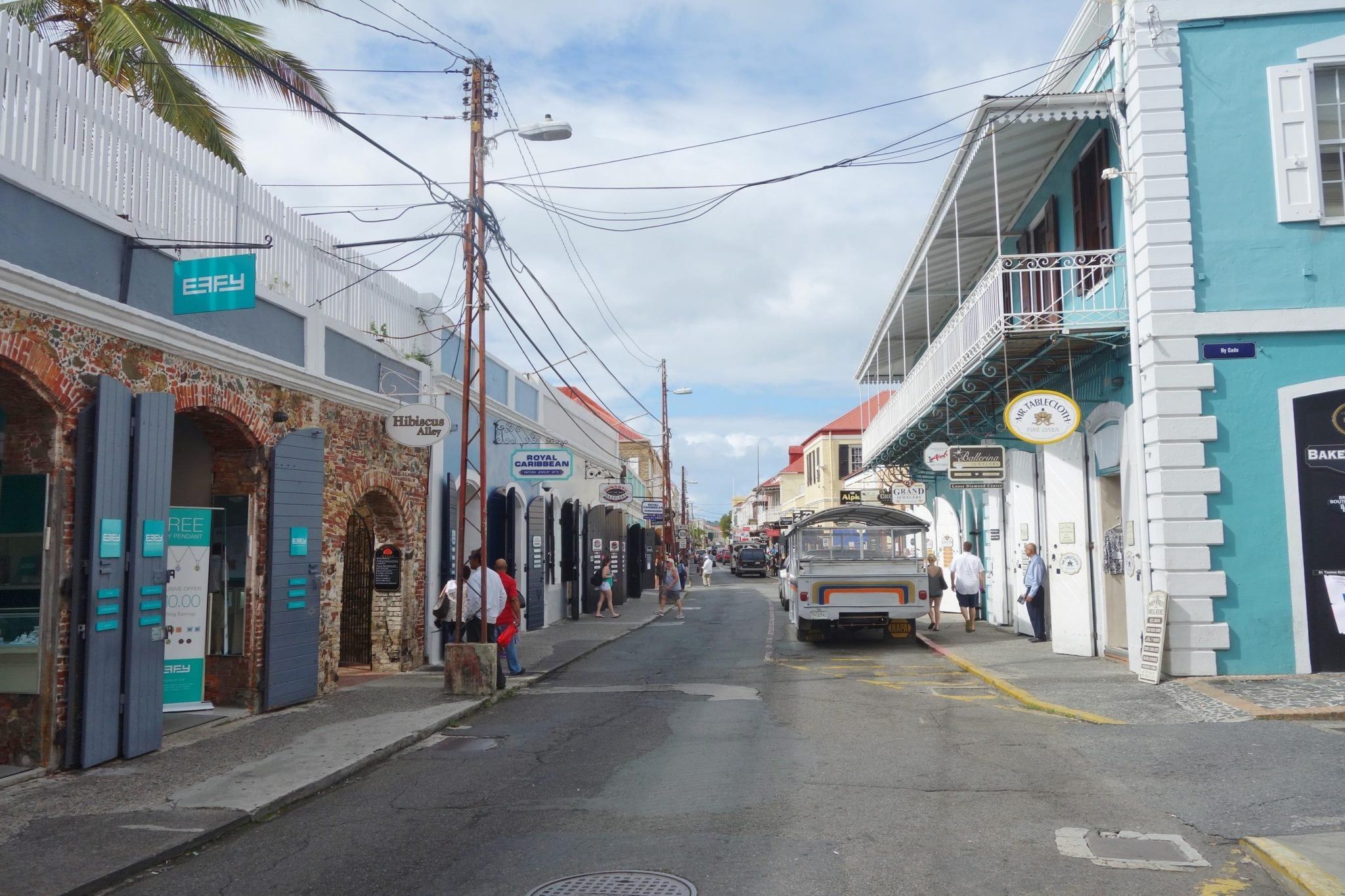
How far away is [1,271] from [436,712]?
6137mm

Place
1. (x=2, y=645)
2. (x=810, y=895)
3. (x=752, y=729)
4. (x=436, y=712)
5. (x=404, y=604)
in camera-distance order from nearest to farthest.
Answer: (x=810, y=895) → (x=2, y=645) → (x=752, y=729) → (x=436, y=712) → (x=404, y=604)

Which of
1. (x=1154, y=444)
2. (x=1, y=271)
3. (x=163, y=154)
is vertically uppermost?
(x=163, y=154)

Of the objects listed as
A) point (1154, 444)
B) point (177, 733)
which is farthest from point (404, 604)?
point (1154, 444)

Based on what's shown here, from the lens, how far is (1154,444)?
12.3 m

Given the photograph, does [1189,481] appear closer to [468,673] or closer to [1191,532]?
[1191,532]

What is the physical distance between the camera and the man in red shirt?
14.3 metres

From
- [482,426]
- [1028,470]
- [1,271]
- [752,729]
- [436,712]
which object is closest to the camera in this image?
[1,271]

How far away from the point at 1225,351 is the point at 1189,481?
1602 millimetres

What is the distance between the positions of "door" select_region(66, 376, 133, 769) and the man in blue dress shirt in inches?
519

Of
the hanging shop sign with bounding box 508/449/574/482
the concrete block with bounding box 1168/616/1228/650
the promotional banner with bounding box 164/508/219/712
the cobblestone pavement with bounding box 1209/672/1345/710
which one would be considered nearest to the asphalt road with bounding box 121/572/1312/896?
the cobblestone pavement with bounding box 1209/672/1345/710

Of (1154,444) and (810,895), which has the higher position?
(1154,444)

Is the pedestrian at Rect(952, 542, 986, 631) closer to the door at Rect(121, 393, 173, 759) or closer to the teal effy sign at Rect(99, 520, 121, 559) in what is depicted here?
the door at Rect(121, 393, 173, 759)

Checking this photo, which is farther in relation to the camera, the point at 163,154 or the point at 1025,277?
the point at 1025,277

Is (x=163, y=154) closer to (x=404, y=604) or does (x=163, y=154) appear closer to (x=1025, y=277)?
(x=404, y=604)
